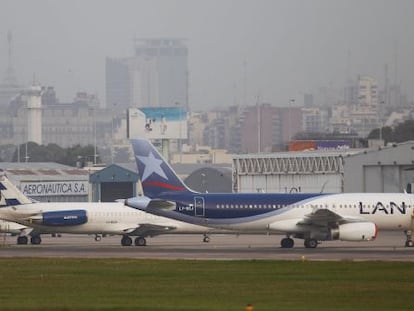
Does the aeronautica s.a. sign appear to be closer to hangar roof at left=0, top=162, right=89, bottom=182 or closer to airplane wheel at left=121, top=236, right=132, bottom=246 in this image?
hangar roof at left=0, top=162, right=89, bottom=182

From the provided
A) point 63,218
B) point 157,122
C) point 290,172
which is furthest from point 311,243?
point 157,122

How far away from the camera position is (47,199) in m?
145

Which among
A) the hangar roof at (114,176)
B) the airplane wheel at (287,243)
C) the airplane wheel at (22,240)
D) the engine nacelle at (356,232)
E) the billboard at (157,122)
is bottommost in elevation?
the airplane wheel at (22,240)

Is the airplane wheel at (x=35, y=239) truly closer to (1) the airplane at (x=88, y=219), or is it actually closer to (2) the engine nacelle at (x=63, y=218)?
(1) the airplane at (x=88, y=219)

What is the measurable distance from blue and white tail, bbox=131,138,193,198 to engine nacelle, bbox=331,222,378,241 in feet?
29.3

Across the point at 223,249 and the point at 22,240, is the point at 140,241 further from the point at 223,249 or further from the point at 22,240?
the point at 223,249

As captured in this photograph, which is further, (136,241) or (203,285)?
(136,241)

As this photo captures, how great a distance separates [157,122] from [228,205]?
268ft

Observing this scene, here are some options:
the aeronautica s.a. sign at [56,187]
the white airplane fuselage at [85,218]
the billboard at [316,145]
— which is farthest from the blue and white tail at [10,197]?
the billboard at [316,145]

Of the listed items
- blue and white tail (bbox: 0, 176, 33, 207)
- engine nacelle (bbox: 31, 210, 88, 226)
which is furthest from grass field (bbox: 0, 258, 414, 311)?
blue and white tail (bbox: 0, 176, 33, 207)

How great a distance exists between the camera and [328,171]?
124062mm

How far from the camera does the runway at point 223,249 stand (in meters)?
68.1

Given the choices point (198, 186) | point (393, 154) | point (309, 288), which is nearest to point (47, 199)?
point (198, 186)

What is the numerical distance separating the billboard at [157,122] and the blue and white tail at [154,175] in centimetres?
7251
